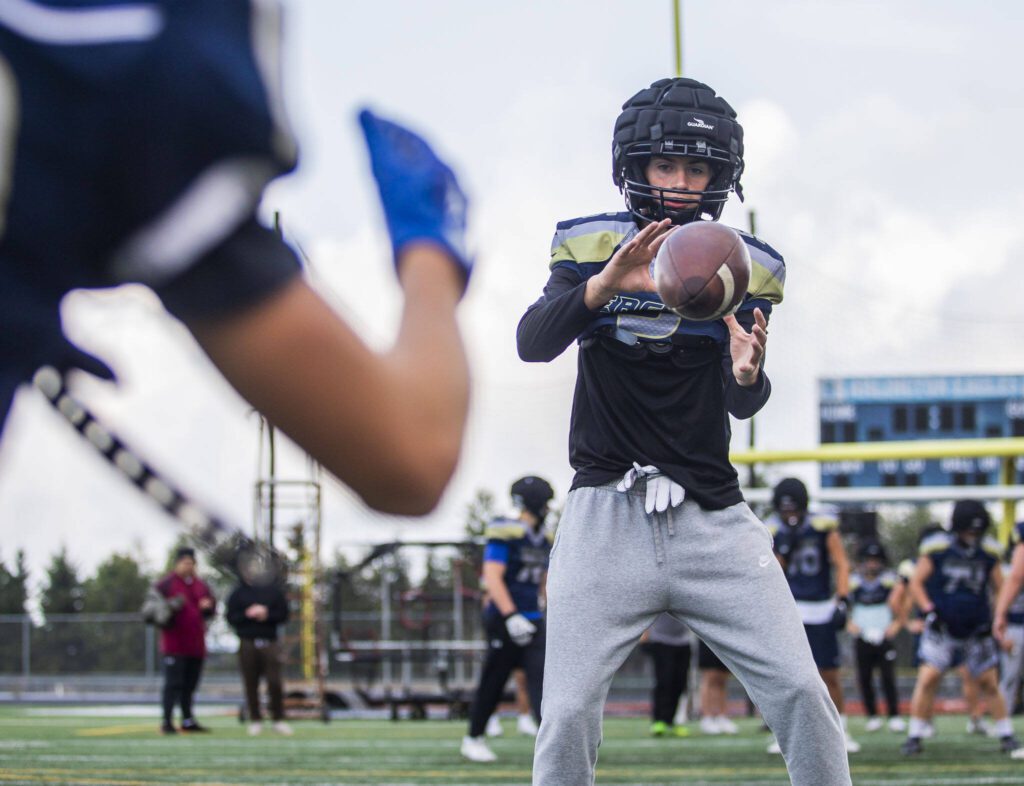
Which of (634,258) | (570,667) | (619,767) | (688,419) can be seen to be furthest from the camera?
(619,767)

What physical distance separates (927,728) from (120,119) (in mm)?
10274

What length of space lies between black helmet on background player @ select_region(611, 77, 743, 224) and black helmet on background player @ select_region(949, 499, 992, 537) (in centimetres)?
678

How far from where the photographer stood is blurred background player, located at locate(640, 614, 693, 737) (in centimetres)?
1255

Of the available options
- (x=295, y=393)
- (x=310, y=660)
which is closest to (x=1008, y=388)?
(x=310, y=660)

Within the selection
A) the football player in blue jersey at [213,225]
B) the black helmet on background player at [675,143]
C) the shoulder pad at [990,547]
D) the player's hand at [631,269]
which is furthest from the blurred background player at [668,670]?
the football player in blue jersey at [213,225]

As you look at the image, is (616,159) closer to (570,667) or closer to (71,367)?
(570,667)

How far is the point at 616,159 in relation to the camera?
443 cm

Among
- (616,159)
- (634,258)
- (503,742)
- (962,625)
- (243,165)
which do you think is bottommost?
(503,742)

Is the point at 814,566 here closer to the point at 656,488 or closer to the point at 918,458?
the point at 656,488

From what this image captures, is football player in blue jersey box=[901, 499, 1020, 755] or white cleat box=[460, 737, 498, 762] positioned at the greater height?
football player in blue jersey box=[901, 499, 1020, 755]

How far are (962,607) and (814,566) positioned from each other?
1073mm

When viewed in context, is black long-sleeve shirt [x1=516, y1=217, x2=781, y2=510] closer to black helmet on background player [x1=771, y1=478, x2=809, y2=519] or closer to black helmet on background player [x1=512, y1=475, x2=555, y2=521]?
black helmet on background player [x1=771, y1=478, x2=809, y2=519]

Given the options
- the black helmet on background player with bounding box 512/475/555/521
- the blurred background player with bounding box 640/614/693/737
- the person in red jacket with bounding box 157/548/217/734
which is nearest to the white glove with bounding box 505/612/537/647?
the black helmet on background player with bounding box 512/475/555/521

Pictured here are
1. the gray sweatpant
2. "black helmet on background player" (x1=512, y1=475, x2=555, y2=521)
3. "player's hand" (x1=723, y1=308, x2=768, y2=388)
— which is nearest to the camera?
the gray sweatpant
